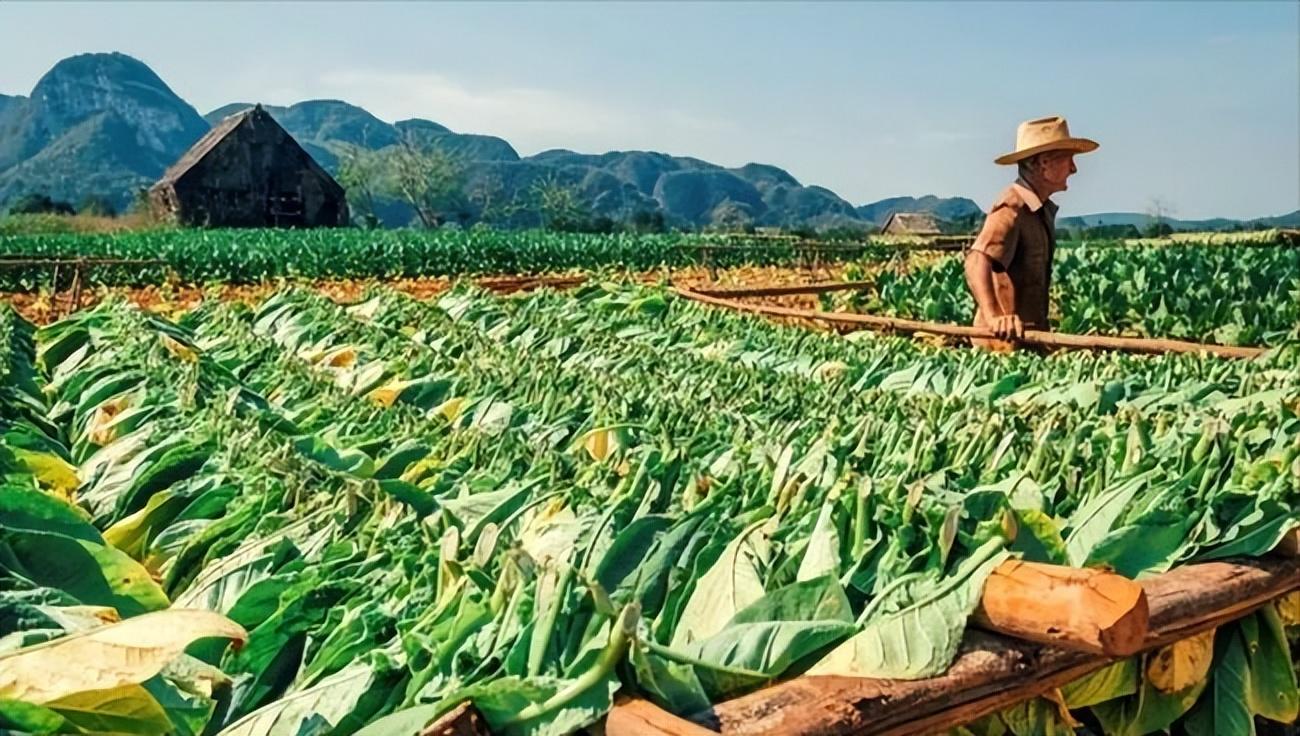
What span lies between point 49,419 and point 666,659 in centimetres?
469

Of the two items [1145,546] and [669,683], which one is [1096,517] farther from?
[669,683]

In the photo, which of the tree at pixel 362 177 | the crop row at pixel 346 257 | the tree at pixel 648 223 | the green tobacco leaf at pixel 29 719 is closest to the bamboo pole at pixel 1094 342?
the green tobacco leaf at pixel 29 719

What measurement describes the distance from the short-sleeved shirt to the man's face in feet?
0.42

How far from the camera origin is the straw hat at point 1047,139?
7.10m

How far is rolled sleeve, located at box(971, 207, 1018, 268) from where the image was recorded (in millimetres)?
7371

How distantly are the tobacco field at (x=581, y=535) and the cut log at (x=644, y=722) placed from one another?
0.03m

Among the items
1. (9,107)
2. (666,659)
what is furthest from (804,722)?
(9,107)

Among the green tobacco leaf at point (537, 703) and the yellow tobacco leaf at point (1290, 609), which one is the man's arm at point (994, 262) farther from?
the green tobacco leaf at point (537, 703)

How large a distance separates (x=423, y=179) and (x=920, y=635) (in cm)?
9382

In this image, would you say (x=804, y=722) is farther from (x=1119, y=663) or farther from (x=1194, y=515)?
(x=1194, y=515)

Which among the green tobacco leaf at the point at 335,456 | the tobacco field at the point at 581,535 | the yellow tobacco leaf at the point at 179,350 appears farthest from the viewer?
the yellow tobacco leaf at the point at 179,350

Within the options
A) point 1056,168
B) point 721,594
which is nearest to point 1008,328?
point 1056,168

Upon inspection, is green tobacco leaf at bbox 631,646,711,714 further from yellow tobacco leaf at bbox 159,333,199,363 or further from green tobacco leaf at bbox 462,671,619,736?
yellow tobacco leaf at bbox 159,333,199,363

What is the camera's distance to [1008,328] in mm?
7402
